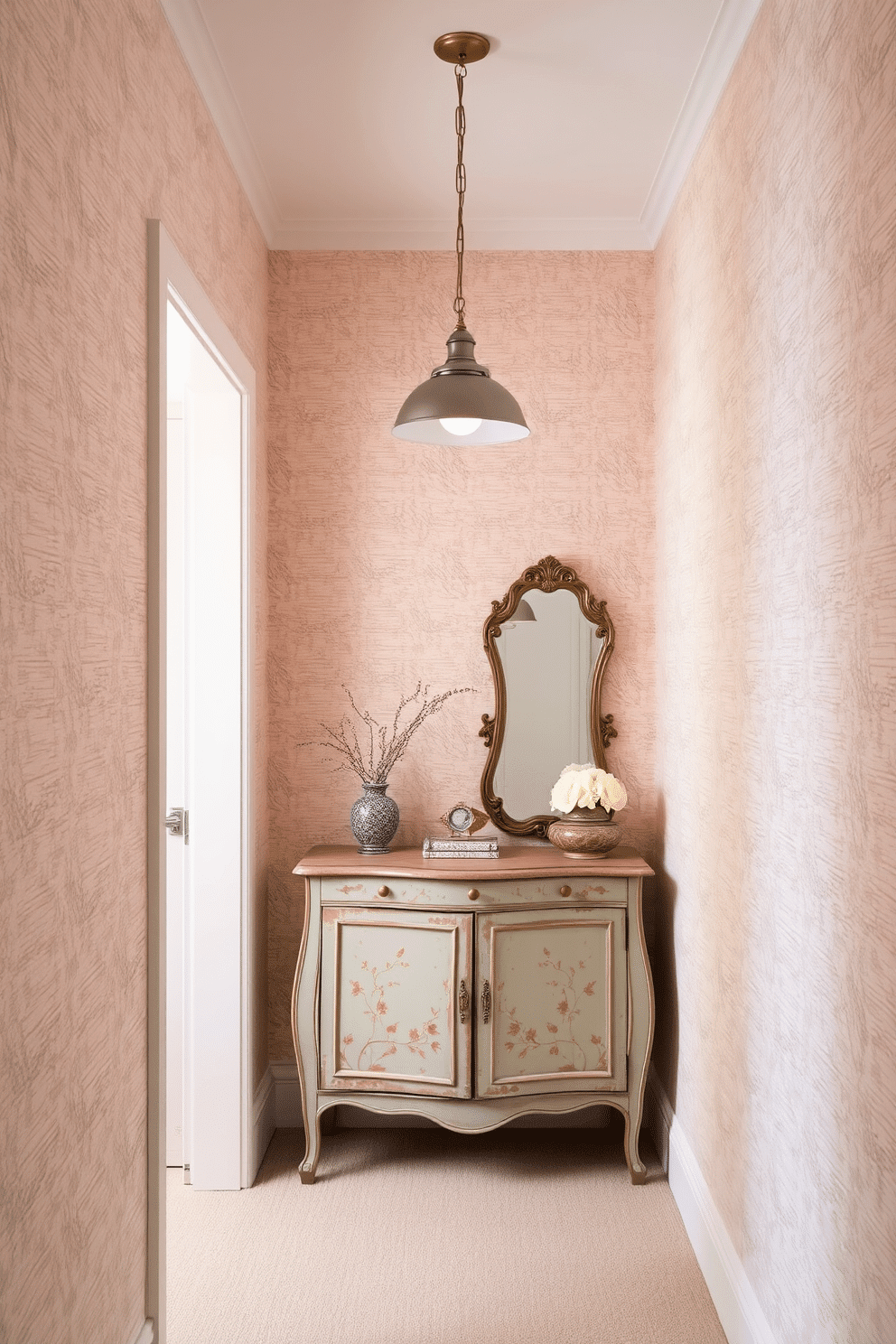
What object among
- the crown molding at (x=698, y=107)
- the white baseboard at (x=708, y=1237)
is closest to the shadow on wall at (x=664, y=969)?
the white baseboard at (x=708, y=1237)

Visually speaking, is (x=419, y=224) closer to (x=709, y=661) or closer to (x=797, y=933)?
(x=709, y=661)

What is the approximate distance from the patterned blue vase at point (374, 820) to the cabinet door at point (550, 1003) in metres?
0.39

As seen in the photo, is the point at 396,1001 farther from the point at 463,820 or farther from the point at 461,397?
the point at 461,397

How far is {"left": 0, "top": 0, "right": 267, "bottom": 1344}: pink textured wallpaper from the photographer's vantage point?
125 centimetres

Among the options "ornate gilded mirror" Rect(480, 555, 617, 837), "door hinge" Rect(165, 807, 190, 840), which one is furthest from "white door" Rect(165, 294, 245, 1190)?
"ornate gilded mirror" Rect(480, 555, 617, 837)

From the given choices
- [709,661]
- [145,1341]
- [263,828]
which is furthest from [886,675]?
[263,828]

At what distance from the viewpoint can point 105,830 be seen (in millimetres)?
1605

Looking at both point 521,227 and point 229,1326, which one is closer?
point 229,1326

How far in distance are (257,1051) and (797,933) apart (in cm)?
186

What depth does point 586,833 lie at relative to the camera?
112 inches

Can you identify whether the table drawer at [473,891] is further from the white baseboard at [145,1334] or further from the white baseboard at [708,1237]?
the white baseboard at [145,1334]

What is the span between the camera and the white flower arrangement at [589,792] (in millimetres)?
2877

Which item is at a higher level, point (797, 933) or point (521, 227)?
point (521, 227)

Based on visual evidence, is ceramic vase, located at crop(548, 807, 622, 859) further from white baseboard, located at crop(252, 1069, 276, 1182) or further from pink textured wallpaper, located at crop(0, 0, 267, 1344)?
pink textured wallpaper, located at crop(0, 0, 267, 1344)
